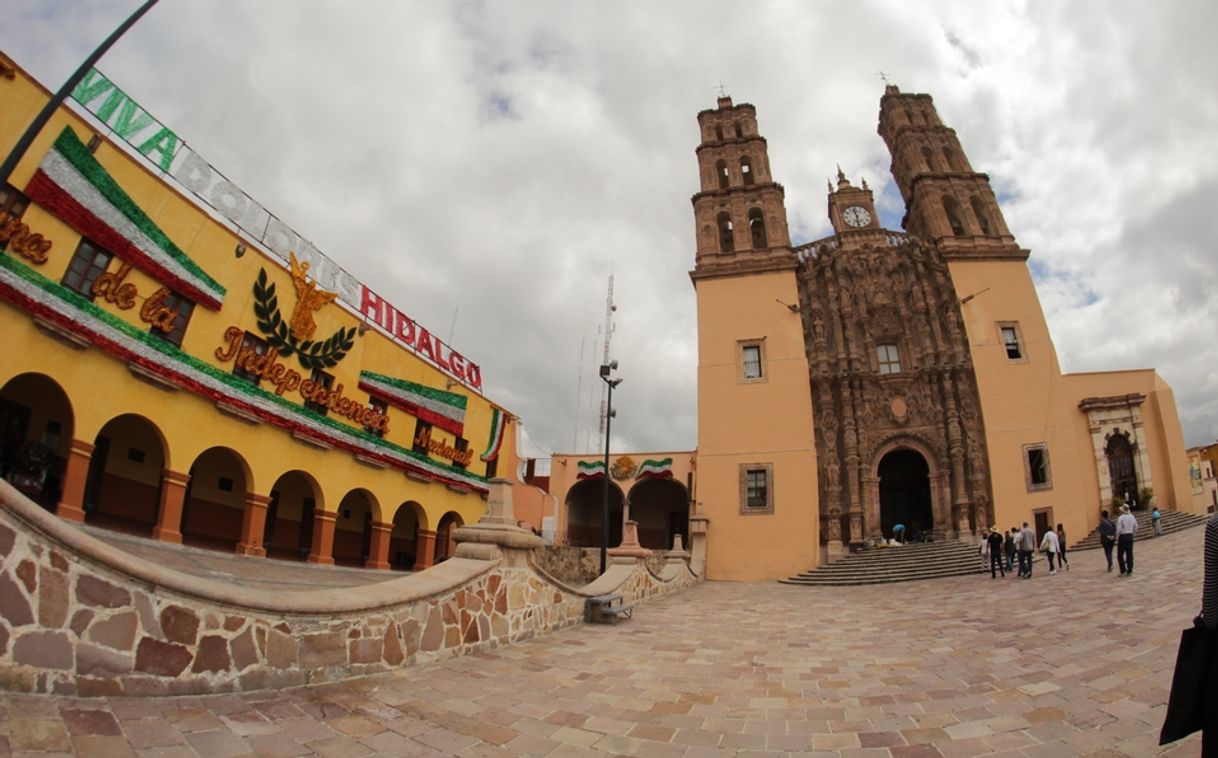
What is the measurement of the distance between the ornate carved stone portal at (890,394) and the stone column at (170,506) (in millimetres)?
19826

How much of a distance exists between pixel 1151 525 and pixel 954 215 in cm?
1502

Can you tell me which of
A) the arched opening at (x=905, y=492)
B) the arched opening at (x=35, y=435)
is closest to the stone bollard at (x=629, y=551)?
the arched opening at (x=35, y=435)

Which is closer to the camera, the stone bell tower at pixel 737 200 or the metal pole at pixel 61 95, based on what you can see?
the metal pole at pixel 61 95

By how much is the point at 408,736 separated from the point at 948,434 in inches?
882

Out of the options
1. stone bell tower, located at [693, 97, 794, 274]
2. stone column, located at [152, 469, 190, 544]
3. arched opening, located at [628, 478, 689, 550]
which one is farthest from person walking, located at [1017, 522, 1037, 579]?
stone column, located at [152, 469, 190, 544]

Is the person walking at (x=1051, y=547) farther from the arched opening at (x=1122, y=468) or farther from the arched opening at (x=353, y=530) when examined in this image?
the arched opening at (x=353, y=530)

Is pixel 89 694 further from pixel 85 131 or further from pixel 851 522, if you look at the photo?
pixel 851 522

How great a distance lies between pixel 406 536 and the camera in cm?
2273

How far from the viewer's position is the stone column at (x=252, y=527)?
1392 centimetres

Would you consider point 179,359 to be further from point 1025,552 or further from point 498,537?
point 1025,552

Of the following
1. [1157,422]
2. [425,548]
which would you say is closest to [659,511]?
[425,548]

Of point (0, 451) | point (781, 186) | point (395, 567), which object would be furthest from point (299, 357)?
point (781, 186)

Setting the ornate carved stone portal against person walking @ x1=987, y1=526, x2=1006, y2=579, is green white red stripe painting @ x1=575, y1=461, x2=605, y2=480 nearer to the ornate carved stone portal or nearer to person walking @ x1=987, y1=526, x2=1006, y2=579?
the ornate carved stone portal

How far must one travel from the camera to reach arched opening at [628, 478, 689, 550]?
2819 centimetres
